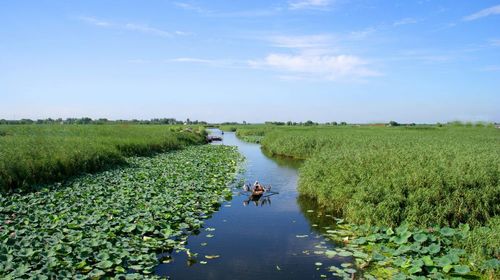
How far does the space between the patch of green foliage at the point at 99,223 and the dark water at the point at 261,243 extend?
53 centimetres

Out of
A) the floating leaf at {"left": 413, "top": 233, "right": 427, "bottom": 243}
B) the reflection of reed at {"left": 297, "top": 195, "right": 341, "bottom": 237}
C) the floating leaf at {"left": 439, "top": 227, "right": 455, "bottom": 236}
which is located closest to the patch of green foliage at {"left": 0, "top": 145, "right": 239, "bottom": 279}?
the reflection of reed at {"left": 297, "top": 195, "right": 341, "bottom": 237}

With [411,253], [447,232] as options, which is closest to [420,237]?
[411,253]

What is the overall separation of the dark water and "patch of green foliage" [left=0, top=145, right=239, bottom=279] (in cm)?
53

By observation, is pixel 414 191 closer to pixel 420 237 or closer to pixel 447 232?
pixel 447 232

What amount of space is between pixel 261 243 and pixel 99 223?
158 inches

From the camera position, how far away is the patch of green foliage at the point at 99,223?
22.3 ft

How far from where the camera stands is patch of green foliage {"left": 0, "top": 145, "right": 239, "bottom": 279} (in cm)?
679

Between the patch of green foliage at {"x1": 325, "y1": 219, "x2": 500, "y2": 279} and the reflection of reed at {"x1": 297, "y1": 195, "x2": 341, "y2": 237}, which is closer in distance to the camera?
the patch of green foliage at {"x1": 325, "y1": 219, "x2": 500, "y2": 279}

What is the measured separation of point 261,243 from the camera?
9.53m

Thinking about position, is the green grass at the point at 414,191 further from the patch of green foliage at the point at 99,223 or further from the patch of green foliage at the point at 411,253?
the patch of green foliage at the point at 99,223

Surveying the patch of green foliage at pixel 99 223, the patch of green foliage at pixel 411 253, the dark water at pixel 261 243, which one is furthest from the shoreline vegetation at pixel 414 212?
the patch of green foliage at pixel 99 223

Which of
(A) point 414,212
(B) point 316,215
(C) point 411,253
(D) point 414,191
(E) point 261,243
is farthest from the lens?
(B) point 316,215

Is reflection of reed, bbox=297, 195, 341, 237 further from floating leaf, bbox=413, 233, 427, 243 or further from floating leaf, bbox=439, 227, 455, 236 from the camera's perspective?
floating leaf, bbox=439, 227, 455, 236

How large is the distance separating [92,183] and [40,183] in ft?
5.62
